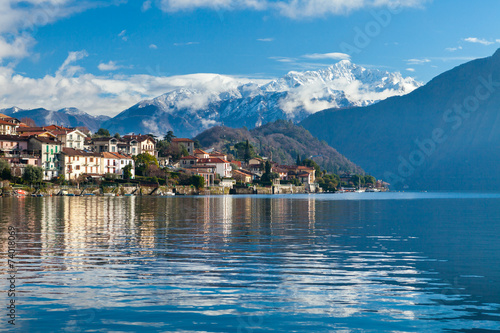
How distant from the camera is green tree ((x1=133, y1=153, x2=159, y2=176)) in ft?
574

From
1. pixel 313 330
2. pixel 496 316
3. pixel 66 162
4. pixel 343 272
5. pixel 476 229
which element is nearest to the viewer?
pixel 313 330

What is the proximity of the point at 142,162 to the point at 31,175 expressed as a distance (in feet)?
164

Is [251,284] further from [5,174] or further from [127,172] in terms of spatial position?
[127,172]

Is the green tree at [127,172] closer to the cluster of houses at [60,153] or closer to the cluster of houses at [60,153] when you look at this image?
the cluster of houses at [60,153]

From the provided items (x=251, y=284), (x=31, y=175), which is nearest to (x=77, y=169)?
(x=31, y=175)

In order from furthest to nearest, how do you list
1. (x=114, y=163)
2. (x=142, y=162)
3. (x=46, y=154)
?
1. (x=142, y=162)
2. (x=114, y=163)
3. (x=46, y=154)

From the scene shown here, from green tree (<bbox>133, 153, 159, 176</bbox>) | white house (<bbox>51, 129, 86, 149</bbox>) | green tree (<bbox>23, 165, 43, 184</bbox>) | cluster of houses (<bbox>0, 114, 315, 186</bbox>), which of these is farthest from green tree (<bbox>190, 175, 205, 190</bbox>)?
green tree (<bbox>23, 165, 43, 184</bbox>)

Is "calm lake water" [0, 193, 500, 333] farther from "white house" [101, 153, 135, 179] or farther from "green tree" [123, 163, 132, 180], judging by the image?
"white house" [101, 153, 135, 179]

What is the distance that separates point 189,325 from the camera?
15.1 meters

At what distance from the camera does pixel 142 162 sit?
179m

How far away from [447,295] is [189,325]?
8.88m

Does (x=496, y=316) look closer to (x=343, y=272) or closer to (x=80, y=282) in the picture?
(x=343, y=272)

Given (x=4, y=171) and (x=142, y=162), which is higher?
(x=142, y=162)

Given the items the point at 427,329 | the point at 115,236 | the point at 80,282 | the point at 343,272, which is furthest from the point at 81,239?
the point at 427,329
